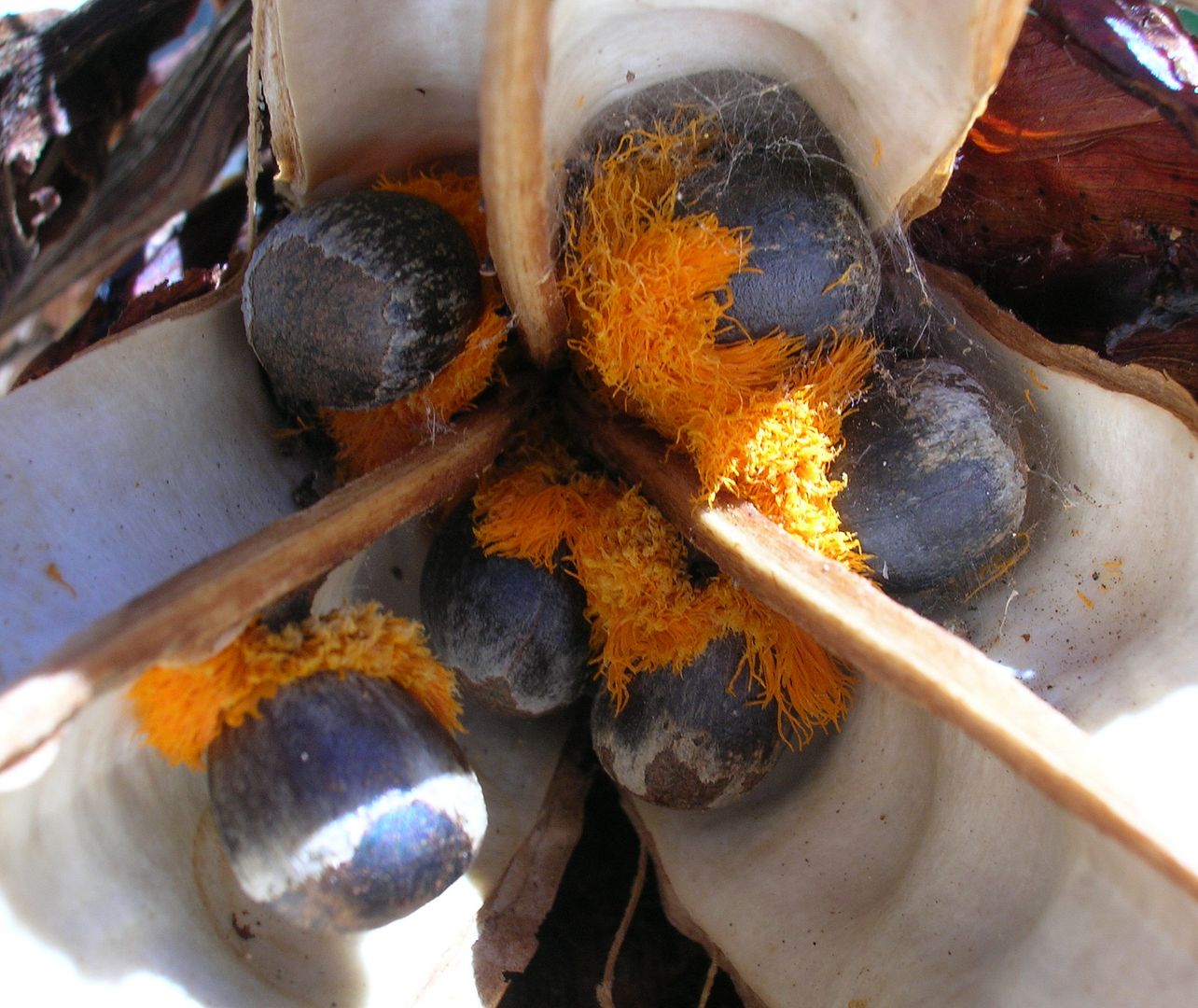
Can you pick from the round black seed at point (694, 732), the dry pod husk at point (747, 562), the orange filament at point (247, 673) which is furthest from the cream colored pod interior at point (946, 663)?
the orange filament at point (247, 673)

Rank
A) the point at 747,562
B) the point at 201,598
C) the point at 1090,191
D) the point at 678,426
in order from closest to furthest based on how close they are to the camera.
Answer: the point at 201,598
the point at 747,562
the point at 678,426
the point at 1090,191

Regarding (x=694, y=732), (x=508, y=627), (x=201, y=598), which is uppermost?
(x=201, y=598)

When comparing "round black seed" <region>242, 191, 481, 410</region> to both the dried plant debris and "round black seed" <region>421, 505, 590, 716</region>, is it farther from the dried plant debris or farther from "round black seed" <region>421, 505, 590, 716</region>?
the dried plant debris

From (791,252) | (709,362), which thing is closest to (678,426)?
(709,362)

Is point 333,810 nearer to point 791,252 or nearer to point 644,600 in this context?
point 644,600

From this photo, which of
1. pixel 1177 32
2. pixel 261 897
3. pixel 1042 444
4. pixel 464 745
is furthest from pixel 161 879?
pixel 1177 32
